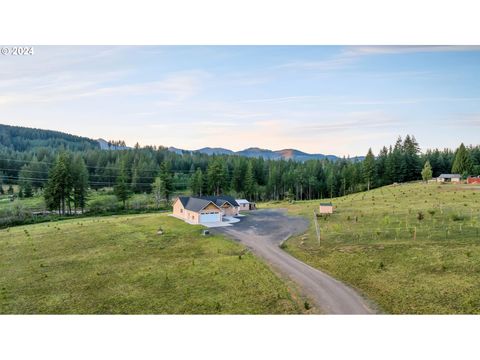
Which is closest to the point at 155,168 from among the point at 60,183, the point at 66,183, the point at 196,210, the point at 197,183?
the point at 196,210

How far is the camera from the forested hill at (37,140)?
12.4 meters

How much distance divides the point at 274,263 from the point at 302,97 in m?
6.83

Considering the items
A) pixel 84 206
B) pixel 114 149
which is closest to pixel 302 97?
pixel 114 149

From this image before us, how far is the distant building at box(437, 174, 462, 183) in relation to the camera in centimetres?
1915

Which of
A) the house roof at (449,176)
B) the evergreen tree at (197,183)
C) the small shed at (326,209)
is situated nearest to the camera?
the house roof at (449,176)

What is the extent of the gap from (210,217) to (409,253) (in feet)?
36.6

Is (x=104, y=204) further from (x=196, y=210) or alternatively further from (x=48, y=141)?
(x=196, y=210)

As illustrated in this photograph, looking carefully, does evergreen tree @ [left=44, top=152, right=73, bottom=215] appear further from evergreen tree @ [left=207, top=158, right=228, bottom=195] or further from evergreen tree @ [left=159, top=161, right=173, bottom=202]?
evergreen tree @ [left=207, top=158, right=228, bottom=195]

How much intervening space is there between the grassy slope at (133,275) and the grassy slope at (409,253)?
2.83 metres

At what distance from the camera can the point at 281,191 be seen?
→ 3656 centimetres

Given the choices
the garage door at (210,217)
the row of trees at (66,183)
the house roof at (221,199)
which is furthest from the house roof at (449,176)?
the row of trees at (66,183)

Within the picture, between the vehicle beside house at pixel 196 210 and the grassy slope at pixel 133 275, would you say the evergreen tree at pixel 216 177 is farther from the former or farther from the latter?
the grassy slope at pixel 133 275

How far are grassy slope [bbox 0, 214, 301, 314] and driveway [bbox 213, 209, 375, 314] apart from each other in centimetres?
70

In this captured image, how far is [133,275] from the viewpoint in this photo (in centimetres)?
1045
